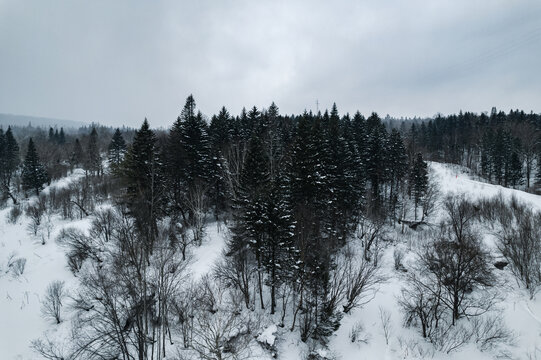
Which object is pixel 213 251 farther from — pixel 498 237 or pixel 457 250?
pixel 498 237

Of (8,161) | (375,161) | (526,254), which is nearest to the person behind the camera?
(526,254)

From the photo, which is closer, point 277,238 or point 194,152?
point 277,238

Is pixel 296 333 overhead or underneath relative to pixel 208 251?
underneath

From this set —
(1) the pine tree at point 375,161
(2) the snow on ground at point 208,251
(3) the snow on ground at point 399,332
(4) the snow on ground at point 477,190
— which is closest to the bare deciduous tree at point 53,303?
(2) the snow on ground at point 208,251

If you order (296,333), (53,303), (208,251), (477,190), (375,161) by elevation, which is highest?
(375,161)

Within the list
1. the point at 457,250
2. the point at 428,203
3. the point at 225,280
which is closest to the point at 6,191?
the point at 225,280

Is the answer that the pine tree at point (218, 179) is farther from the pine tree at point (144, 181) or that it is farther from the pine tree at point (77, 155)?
the pine tree at point (77, 155)

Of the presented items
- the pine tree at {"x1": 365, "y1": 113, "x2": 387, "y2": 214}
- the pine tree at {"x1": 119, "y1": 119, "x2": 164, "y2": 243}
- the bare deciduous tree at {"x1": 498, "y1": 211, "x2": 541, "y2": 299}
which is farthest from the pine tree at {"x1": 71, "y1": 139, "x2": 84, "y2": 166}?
the bare deciduous tree at {"x1": 498, "y1": 211, "x2": 541, "y2": 299}

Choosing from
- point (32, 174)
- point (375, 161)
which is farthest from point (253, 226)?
point (32, 174)

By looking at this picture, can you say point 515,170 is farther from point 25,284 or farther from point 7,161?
point 7,161
